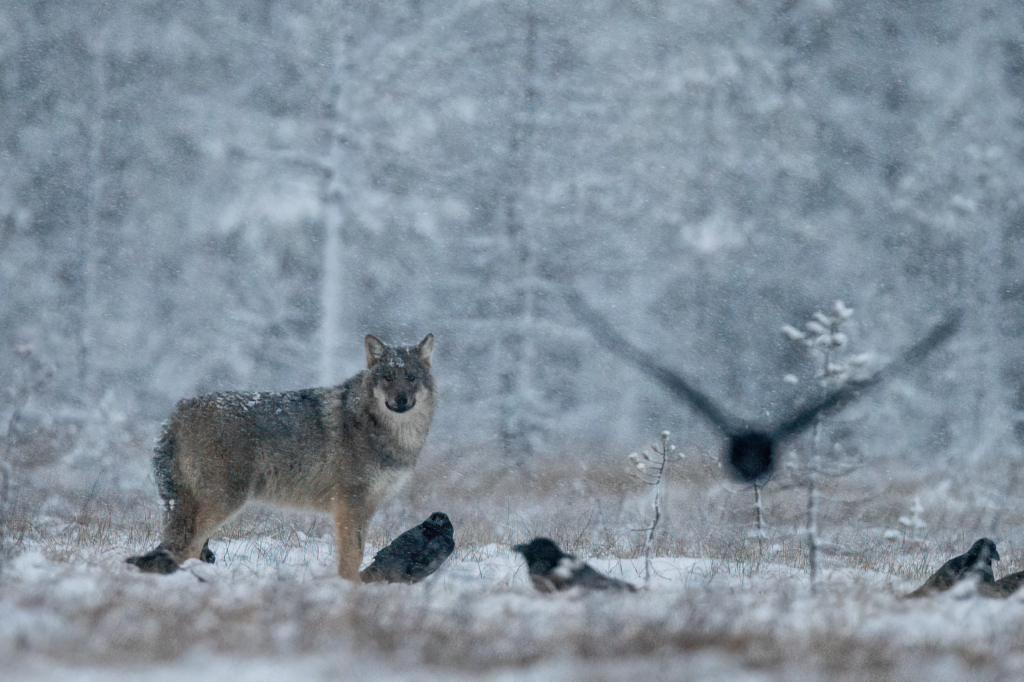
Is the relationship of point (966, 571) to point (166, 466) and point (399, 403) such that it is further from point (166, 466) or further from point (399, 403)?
point (166, 466)

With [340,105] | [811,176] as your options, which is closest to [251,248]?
[340,105]

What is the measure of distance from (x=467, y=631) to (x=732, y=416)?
1131 centimetres

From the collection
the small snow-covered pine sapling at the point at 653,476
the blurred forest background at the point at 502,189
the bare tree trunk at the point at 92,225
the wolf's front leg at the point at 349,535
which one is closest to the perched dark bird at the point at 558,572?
the small snow-covered pine sapling at the point at 653,476

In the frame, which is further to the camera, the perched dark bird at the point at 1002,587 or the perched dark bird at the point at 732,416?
the perched dark bird at the point at 732,416

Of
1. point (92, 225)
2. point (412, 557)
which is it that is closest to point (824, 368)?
point (412, 557)

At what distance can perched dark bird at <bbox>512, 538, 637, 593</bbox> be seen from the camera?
5340mm

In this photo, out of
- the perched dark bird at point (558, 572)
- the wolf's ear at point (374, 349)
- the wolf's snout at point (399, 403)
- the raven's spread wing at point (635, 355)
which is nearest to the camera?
the perched dark bird at point (558, 572)

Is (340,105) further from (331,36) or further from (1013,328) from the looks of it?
(1013,328)

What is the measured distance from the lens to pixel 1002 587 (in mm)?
6020

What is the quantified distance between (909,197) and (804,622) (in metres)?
12.8

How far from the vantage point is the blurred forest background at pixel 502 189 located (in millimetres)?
15148

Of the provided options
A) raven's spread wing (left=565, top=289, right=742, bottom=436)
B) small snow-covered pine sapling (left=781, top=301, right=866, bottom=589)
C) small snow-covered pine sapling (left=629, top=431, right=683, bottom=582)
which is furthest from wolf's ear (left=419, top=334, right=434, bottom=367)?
raven's spread wing (left=565, top=289, right=742, bottom=436)

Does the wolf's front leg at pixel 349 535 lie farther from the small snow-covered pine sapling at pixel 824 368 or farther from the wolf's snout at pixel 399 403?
the small snow-covered pine sapling at pixel 824 368

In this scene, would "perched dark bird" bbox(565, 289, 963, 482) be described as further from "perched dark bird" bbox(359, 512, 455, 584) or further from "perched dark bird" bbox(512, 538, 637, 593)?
"perched dark bird" bbox(512, 538, 637, 593)
